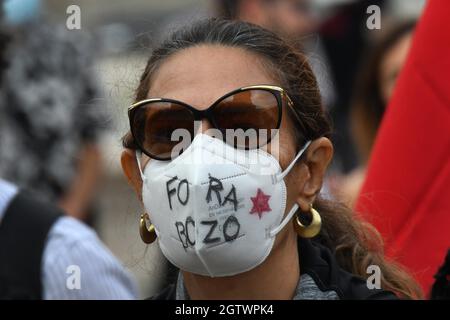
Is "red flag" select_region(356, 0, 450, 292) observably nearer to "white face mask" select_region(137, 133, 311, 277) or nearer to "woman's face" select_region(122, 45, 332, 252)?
"woman's face" select_region(122, 45, 332, 252)

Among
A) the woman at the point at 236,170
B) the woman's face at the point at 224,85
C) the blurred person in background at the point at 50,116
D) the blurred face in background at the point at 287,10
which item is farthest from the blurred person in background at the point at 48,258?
the blurred face in background at the point at 287,10

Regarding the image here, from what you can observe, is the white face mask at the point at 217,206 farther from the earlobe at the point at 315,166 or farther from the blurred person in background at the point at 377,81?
the blurred person in background at the point at 377,81

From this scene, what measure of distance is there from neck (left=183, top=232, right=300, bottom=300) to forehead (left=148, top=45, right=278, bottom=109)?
37cm

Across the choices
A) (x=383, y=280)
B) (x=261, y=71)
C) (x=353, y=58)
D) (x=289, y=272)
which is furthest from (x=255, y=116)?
(x=353, y=58)

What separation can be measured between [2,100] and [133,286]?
80.0 inches

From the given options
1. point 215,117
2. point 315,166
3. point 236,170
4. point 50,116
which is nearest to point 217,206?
point 236,170

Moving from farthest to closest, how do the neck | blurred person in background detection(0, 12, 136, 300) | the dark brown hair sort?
the dark brown hair → blurred person in background detection(0, 12, 136, 300) → the neck

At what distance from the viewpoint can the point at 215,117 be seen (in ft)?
8.99

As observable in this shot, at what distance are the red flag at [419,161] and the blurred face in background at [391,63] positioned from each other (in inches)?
72.4

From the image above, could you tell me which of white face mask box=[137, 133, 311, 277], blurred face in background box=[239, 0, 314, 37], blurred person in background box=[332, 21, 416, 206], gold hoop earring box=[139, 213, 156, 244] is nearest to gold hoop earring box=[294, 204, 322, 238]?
white face mask box=[137, 133, 311, 277]

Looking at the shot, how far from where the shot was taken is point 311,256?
9.63 ft

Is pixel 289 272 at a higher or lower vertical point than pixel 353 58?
higher

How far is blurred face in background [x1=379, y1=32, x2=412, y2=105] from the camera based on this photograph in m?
5.59

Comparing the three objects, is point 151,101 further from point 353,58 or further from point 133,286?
point 353,58
